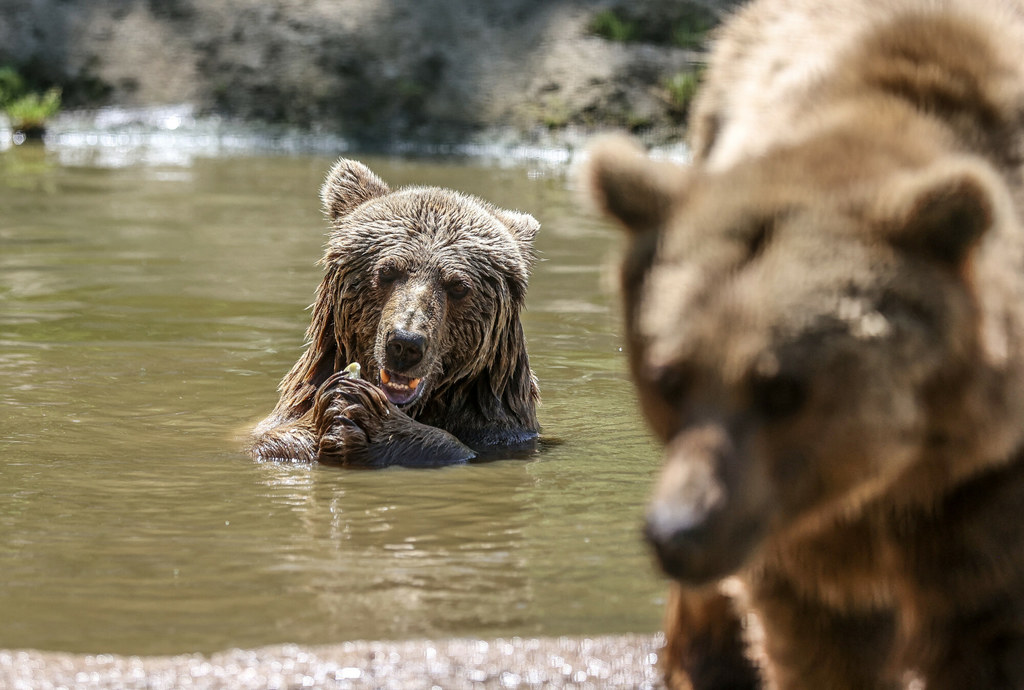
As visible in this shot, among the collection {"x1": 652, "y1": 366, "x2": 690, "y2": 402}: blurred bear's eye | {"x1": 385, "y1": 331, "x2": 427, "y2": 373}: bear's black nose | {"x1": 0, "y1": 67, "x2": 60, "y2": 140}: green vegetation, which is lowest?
{"x1": 0, "y1": 67, "x2": 60, "y2": 140}: green vegetation

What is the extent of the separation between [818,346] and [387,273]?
195 inches

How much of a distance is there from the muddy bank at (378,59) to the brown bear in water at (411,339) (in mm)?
12672

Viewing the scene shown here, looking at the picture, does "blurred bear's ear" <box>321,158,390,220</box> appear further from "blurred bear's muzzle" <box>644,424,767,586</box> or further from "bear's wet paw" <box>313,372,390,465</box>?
"blurred bear's muzzle" <box>644,424,767,586</box>

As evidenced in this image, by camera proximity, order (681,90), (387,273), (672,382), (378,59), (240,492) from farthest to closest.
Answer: (378,59) < (681,90) < (387,273) < (240,492) < (672,382)

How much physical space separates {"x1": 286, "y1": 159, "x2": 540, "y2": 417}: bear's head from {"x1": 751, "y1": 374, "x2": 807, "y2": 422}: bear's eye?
14.9 ft

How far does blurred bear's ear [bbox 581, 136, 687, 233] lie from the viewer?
3.10 metres

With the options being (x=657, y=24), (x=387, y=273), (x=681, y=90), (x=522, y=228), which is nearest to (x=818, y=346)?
(x=387, y=273)

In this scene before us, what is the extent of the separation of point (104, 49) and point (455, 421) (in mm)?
15677

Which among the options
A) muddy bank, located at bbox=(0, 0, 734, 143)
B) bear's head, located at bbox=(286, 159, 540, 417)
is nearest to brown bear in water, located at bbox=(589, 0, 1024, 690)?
bear's head, located at bbox=(286, 159, 540, 417)

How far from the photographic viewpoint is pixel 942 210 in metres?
2.72

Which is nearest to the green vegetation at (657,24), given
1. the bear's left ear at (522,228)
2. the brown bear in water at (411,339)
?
the bear's left ear at (522,228)

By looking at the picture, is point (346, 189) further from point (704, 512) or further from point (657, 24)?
point (657, 24)

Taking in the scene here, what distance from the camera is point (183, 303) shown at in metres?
11.0

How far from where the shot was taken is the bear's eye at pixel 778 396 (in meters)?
2.71
